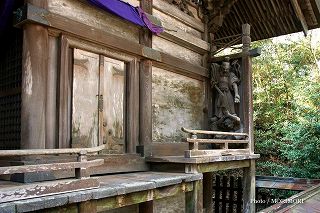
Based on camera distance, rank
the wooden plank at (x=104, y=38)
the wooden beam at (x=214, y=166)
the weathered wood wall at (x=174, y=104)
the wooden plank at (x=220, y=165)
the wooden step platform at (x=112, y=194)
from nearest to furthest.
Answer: the wooden step platform at (x=112, y=194) < the wooden plank at (x=104, y=38) < the wooden beam at (x=214, y=166) < the wooden plank at (x=220, y=165) < the weathered wood wall at (x=174, y=104)

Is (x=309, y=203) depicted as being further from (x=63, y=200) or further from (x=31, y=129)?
(x=31, y=129)

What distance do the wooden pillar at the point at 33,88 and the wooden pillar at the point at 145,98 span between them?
2.31m

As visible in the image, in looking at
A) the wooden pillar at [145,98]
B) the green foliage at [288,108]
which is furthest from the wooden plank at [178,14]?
the green foliage at [288,108]

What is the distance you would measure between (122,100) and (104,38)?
1.27 m

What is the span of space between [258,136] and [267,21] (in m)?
7.91

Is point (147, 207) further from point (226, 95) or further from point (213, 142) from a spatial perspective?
point (226, 95)

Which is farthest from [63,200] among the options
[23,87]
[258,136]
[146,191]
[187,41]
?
[258,136]

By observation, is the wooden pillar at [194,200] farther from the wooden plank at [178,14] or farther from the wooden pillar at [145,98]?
the wooden plank at [178,14]

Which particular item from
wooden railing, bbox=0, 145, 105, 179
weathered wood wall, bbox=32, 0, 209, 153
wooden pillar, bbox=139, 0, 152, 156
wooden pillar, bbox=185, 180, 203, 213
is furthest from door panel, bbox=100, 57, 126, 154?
wooden railing, bbox=0, 145, 105, 179

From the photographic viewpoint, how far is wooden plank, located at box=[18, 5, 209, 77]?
509 centimetres

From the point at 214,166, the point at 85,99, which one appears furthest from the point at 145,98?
the point at 214,166

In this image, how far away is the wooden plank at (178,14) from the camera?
25.3 ft

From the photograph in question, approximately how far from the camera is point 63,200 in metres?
3.56

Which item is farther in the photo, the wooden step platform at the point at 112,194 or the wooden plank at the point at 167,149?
the wooden plank at the point at 167,149
